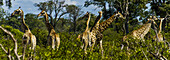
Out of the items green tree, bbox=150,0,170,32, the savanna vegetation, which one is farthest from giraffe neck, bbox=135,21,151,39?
green tree, bbox=150,0,170,32

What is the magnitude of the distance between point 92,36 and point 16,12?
11.4 ft

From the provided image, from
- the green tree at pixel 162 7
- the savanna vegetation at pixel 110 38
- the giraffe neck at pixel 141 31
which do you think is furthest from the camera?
the green tree at pixel 162 7

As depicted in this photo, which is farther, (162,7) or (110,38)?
(162,7)

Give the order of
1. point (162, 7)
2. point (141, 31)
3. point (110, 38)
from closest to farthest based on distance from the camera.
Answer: point (141, 31)
point (110, 38)
point (162, 7)

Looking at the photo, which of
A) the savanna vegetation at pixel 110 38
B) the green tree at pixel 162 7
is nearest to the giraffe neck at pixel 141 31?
the savanna vegetation at pixel 110 38

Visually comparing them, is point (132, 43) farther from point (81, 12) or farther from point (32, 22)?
point (32, 22)

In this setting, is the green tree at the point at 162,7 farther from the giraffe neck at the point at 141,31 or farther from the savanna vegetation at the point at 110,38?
the giraffe neck at the point at 141,31

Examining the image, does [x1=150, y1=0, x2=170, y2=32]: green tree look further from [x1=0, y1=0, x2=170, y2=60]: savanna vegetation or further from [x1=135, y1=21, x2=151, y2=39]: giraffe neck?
[x1=135, y1=21, x2=151, y2=39]: giraffe neck

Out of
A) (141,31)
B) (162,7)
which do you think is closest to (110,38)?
(141,31)

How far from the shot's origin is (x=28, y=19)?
61.8m

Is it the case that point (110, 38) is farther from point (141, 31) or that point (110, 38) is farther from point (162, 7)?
point (162, 7)

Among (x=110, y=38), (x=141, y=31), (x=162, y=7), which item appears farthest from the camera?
(x=162, y=7)

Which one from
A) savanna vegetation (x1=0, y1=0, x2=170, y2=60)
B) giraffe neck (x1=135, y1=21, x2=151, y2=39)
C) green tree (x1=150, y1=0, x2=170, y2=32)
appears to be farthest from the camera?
green tree (x1=150, y1=0, x2=170, y2=32)

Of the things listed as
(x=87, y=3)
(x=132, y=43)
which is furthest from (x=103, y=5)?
(x=132, y=43)
